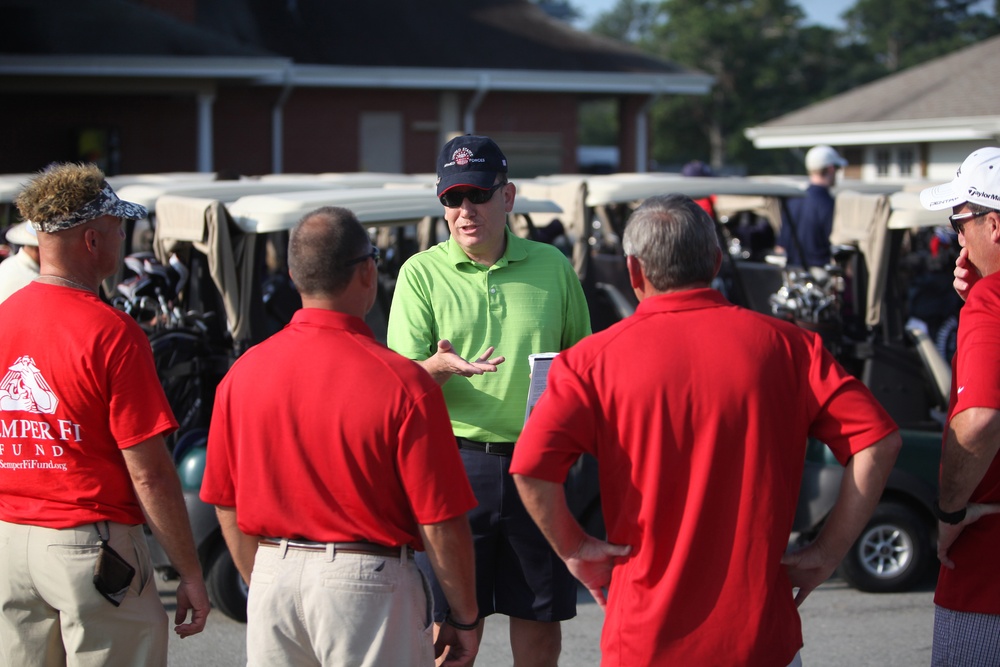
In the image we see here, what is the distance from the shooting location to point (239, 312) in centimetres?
613

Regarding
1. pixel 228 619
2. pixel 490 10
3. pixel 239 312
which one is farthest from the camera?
pixel 490 10

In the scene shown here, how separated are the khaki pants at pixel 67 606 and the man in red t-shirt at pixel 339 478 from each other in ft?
1.60

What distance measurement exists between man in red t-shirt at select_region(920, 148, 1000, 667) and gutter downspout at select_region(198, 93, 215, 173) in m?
17.8

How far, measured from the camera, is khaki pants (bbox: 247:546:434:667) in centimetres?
267

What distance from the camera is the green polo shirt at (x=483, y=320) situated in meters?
3.56

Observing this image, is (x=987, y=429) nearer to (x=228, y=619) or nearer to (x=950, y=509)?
(x=950, y=509)

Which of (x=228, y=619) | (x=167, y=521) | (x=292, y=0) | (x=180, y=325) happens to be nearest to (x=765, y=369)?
(x=167, y=521)

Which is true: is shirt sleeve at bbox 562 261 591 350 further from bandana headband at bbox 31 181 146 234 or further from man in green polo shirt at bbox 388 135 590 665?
bandana headband at bbox 31 181 146 234

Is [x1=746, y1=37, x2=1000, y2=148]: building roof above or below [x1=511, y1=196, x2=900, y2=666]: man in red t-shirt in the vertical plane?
above

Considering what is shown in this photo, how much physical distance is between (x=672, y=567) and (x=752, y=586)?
0.59 feet

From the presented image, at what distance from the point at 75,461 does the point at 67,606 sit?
378 millimetres

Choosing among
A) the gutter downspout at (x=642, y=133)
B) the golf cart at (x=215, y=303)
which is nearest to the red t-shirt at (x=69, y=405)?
the golf cart at (x=215, y=303)

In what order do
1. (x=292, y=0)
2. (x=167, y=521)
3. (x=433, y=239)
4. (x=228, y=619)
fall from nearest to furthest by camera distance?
(x=167, y=521), (x=228, y=619), (x=433, y=239), (x=292, y=0)

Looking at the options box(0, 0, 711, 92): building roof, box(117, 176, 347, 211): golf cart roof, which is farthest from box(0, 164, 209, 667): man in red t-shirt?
box(0, 0, 711, 92): building roof
